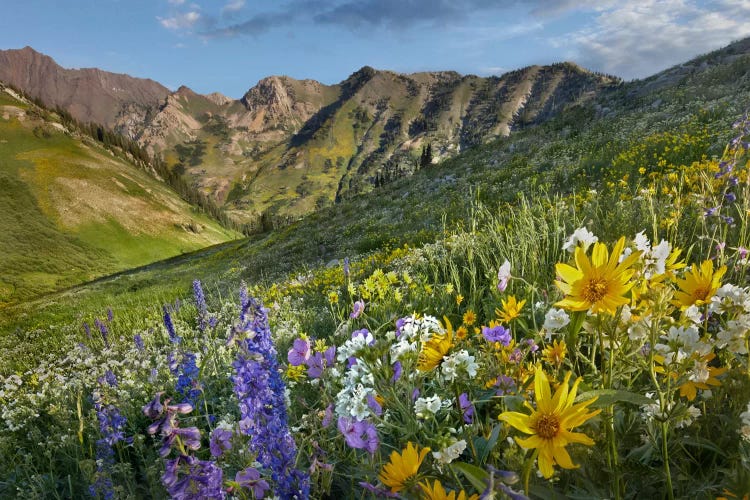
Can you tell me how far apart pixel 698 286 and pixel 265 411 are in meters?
2.27

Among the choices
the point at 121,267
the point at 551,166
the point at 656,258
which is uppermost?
the point at 551,166

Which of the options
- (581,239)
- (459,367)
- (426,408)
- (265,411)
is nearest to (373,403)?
(426,408)

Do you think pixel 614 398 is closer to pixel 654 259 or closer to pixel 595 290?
pixel 595 290

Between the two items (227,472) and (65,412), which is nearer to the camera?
(227,472)

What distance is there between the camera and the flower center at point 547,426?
115 cm

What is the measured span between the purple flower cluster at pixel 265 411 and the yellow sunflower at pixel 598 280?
155 centimetres

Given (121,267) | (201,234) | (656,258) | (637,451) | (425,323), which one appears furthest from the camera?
(201,234)

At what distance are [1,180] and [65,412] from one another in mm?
127833

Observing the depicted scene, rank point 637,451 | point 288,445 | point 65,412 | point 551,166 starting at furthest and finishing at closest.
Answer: point 551,166, point 65,412, point 288,445, point 637,451

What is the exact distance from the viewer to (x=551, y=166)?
16.1 m

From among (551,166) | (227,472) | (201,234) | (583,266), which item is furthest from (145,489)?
(201,234)

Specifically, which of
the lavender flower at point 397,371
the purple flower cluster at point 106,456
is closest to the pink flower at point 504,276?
the lavender flower at point 397,371

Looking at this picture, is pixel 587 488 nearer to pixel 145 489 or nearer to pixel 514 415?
pixel 514 415

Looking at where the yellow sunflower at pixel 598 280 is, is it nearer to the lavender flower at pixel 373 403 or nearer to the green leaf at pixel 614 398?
the green leaf at pixel 614 398
